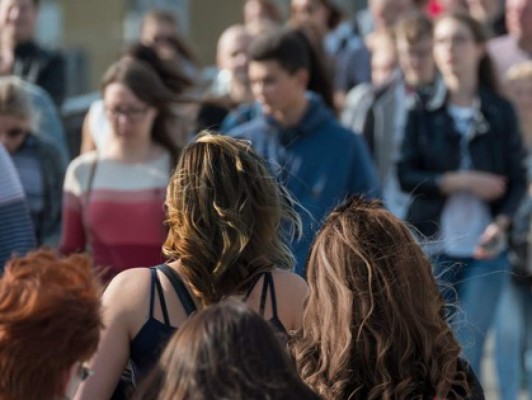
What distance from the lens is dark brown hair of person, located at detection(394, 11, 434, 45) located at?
7879 millimetres

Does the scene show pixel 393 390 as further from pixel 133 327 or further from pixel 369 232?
pixel 133 327

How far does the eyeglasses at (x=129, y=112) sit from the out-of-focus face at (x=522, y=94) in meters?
2.13

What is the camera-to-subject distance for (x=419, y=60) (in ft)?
25.9

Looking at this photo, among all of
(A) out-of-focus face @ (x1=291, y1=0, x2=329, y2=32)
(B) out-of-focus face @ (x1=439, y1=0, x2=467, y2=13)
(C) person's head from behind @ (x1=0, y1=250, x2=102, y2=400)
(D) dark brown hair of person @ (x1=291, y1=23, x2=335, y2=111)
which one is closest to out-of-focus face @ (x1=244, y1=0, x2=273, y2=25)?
(A) out-of-focus face @ (x1=291, y1=0, x2=329, y2=32)

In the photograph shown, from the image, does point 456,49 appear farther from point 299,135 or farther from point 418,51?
point 299,135

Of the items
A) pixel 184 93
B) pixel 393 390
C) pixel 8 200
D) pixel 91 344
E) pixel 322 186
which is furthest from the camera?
pixel 184 93

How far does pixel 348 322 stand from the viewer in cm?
349

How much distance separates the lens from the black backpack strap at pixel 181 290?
3924mm

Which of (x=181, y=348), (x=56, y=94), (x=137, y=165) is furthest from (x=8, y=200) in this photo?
(x=56, y=94)

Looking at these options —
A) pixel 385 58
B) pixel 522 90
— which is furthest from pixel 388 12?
pixel 522 90

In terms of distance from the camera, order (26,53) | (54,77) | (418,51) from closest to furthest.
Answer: (418,51) → (26,53) → (54,77)

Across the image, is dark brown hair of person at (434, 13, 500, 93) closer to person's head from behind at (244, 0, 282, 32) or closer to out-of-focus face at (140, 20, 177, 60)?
out-of-focus face at (140, 20, 177, 60)

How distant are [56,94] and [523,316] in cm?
383

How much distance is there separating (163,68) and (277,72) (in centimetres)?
119
